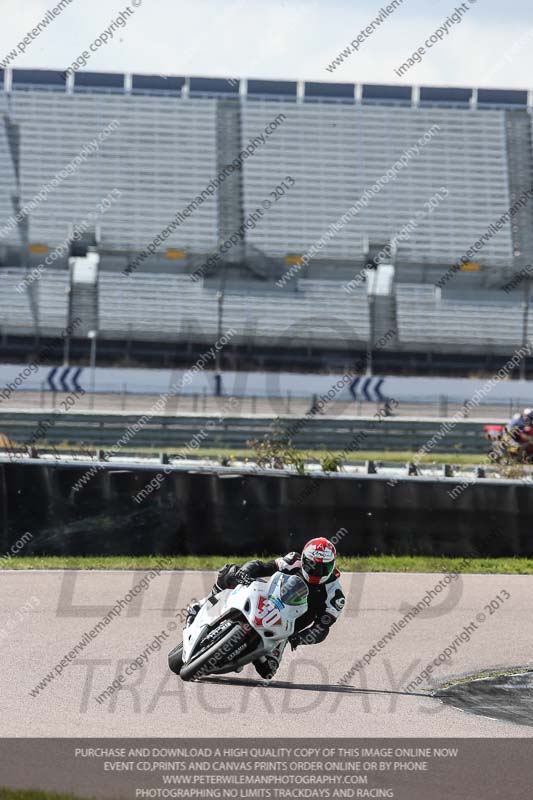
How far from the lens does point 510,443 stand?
58.2 ft

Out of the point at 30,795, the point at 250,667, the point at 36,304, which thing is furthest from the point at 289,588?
the point at 36,304

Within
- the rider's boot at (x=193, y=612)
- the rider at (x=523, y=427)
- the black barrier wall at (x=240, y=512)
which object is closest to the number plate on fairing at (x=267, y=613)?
the rider's boot at (x=193, y=612)

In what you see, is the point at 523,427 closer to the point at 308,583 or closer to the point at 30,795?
the point at 308,583

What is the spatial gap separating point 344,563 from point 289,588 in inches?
206

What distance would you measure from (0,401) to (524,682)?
25720 mm

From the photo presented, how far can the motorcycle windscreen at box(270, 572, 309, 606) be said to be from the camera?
26.4 ft

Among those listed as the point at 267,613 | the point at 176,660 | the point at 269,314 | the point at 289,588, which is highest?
the point at 289,588

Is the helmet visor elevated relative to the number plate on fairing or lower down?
elevated

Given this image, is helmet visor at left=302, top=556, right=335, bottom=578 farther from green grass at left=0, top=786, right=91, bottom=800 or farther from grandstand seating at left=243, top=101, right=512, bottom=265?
grandstand seating at left=243, top=101, right=512, bottom=265

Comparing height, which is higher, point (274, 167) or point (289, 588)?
point (274, 167)

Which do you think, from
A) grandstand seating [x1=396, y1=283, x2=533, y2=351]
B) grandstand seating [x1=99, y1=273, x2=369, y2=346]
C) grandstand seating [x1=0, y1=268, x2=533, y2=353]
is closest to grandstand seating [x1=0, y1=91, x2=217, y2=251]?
grandstand seating [x1=99, y1=273, x2=369, y2=346]

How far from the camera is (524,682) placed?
8609mm

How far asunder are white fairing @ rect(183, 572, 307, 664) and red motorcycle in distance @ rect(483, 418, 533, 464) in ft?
29.2

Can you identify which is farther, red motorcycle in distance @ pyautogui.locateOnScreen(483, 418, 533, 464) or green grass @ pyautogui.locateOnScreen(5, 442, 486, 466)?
green grass @ pyautogui.locateOnScreen(5, 442, 486, 466)
